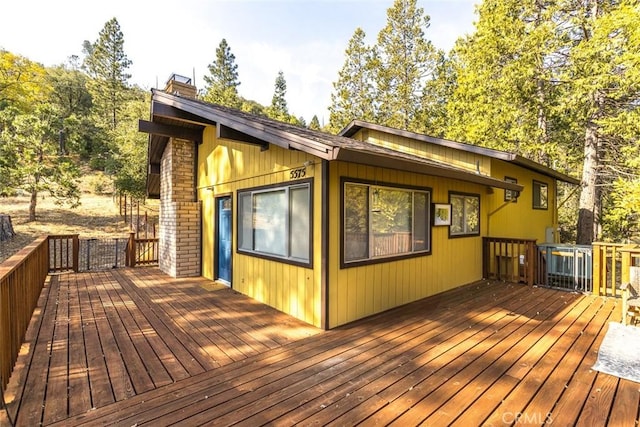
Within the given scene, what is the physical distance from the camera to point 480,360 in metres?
3.21

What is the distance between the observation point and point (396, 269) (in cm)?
504

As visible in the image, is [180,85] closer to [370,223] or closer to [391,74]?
[370,223]

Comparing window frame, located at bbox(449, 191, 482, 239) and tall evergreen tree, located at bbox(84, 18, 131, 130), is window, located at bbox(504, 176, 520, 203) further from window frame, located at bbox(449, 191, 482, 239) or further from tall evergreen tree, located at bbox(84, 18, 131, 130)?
tall evergreen tree, located at bbox(84, 18, 131, 130)

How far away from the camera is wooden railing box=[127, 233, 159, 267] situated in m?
8.62

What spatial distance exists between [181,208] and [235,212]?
2019mm

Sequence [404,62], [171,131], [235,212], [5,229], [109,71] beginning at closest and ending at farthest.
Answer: [235,212] < [171,131] < [5,229] < [404,62] < [109,71]

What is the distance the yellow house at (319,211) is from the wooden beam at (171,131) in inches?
0.9

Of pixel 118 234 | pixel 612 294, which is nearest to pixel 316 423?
pixel 612 294

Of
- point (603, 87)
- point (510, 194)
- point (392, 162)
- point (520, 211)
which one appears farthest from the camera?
point (520, 211)

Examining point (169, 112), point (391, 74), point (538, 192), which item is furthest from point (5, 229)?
point (538, 192)

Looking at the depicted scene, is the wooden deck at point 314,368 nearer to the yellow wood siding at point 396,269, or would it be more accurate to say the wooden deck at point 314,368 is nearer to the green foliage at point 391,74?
the yellow wood siding at point 396,269

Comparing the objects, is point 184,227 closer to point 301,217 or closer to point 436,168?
point 301,217

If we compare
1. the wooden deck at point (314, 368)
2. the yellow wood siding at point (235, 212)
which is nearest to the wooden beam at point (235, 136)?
the yellow wood siding at point (235, 212)

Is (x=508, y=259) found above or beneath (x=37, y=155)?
beneath
